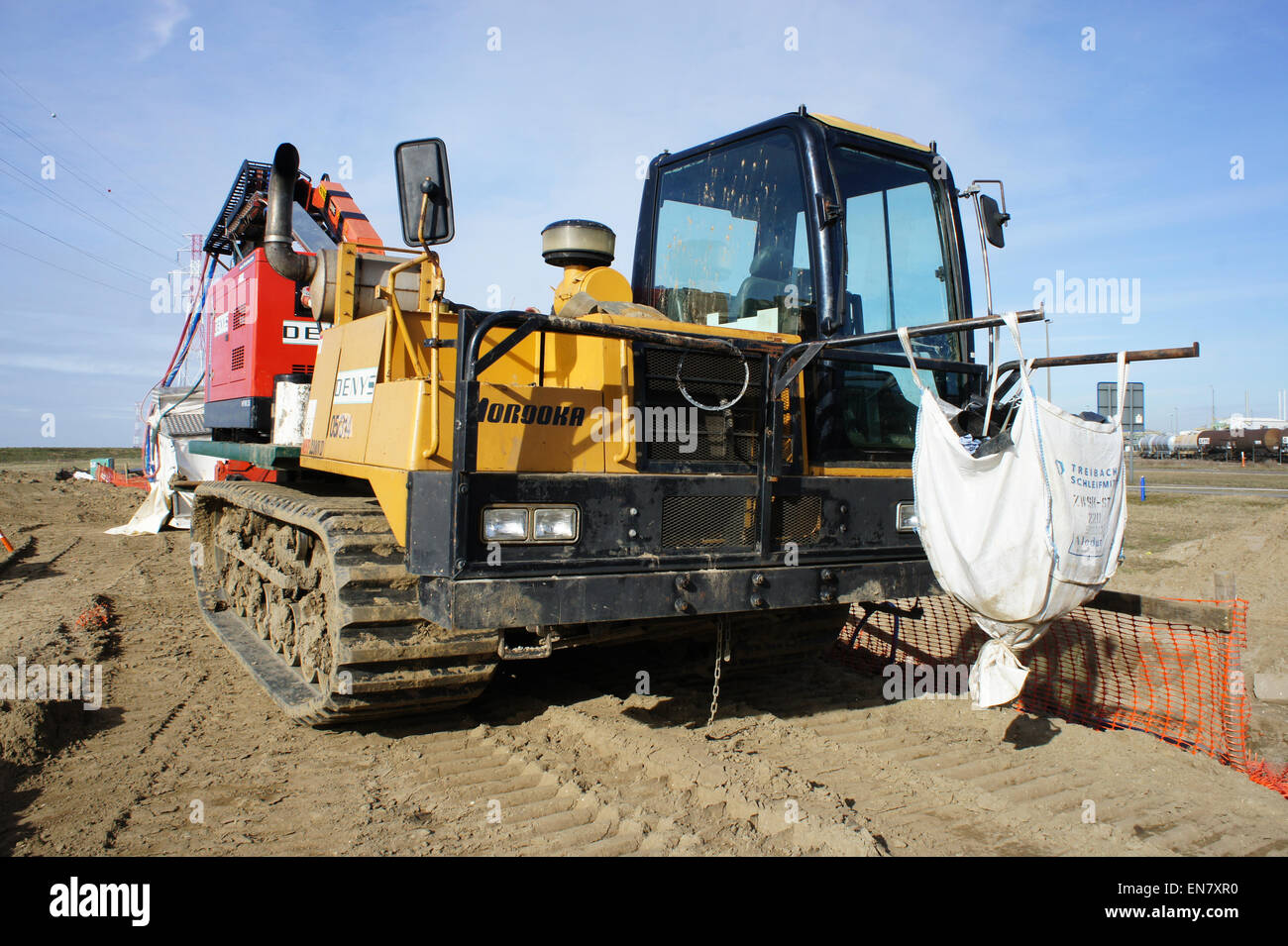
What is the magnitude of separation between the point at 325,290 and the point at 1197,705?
5506 millimetres

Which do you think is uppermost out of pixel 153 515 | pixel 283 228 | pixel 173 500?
pixel 283 228

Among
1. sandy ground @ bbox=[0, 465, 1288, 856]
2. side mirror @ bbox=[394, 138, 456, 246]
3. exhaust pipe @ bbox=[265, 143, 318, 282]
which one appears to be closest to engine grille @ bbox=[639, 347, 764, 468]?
side mirror @ bbox=[394, 138, 456, 246]

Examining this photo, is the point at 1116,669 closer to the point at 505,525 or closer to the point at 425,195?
the point at 505,525

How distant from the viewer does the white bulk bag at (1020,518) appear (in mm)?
3383

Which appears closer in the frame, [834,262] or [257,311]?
[834,262]

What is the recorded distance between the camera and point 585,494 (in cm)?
354

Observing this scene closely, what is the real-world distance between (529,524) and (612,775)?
1214 mm

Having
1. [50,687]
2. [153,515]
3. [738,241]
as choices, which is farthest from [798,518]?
[153,515]

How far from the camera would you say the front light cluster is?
3396mm

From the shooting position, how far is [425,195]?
3377 millimetres

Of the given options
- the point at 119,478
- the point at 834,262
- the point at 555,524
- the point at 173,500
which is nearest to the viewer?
the point at 555,524

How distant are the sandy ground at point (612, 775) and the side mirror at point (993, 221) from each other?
2520 mm

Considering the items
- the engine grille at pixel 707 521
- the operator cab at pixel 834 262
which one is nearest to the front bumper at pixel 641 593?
the engine grille at pixel 707 521

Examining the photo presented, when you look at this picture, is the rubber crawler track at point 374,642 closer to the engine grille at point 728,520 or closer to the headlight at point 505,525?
the headlight at point 505,525
